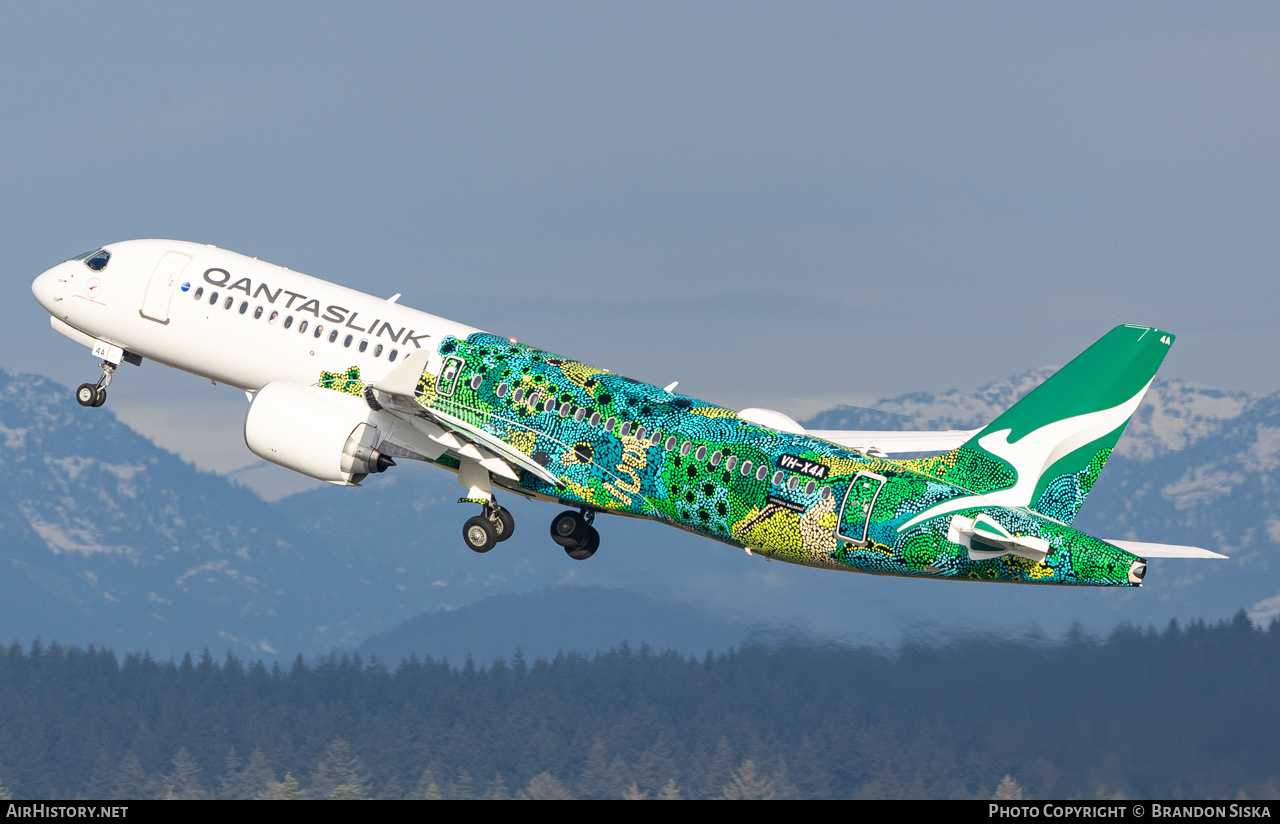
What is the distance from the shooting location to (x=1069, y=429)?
34062 mm

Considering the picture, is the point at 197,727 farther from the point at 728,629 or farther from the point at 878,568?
the point at 878,568

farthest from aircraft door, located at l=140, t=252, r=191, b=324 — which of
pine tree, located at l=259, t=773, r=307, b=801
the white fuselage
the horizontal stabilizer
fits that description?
pine tree, located at l=259, t=773, r=307, b=801

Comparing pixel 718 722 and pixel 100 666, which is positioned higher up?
pixel 718 722

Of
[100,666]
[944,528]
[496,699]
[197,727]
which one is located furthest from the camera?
[100,666]

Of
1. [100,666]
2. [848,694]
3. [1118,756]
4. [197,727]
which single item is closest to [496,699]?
[197,727]

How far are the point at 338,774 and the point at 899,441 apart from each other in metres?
119

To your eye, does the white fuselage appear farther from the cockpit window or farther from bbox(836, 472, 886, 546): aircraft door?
bbox(836, 472, 886, 546): aircraft door

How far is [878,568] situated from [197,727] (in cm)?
15834

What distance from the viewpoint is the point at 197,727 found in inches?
7042

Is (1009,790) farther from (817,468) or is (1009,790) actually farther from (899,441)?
(817,468)

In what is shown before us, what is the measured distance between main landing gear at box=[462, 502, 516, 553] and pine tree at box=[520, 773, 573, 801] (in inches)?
4401

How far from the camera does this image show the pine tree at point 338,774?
466 ft

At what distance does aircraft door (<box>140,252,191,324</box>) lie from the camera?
40625 mm

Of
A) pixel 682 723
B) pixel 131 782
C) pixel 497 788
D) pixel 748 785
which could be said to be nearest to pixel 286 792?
pixel 497 788
